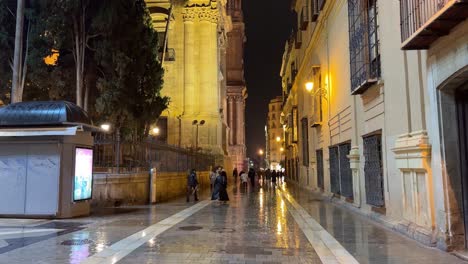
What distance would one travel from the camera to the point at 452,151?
8.43 meters

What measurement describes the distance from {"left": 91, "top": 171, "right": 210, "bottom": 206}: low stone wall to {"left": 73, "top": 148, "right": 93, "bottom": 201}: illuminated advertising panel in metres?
2.26

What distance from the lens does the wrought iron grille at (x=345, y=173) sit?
16.4 metres

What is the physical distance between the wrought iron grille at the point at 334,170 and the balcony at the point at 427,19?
10550 mm

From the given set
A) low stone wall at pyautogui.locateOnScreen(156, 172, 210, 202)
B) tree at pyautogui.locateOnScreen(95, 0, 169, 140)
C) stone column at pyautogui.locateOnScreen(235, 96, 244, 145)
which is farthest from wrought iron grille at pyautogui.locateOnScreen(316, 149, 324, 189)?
stone column at pyautogui.locateOnScreen(235, 96, 244, 145)

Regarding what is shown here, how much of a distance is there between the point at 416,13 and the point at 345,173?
9.71 m

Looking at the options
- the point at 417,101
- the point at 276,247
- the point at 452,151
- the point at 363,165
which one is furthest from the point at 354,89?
the point at 276,247

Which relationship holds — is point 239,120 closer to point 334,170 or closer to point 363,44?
point 334,170

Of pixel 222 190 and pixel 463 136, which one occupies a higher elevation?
pixel 463 136

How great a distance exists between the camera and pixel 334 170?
64.2 ft

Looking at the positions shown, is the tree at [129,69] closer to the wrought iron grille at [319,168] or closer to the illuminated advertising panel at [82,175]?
the illuminated advertising panel at [82,175]

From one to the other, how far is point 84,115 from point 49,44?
326 inches

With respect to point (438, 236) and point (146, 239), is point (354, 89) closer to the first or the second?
point (438, 236)

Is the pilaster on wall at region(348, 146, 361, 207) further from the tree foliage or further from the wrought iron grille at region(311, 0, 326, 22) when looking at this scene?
the tree foliage

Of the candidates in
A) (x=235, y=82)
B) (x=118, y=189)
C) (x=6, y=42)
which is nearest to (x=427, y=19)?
(x=118, y=189)
